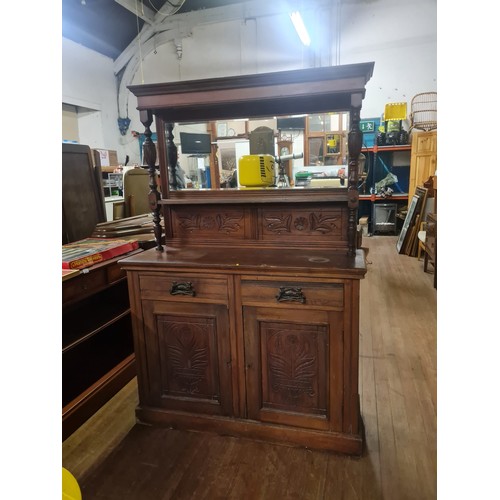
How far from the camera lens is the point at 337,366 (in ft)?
5.25

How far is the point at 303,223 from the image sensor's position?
1886mm

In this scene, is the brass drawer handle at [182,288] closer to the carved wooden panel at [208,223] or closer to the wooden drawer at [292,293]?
the wooden drawer at [292,293]

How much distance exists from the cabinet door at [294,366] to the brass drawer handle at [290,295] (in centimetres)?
5

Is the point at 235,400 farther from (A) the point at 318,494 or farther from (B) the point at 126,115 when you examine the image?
(B) the point at 126,115

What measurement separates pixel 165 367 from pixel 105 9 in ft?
20.4

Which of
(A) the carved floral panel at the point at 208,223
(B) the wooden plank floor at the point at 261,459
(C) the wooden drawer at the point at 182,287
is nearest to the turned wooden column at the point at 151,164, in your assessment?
(A) the carved floral panel at the point at 208,223

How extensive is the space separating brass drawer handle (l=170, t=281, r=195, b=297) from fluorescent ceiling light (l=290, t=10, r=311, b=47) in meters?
4.66

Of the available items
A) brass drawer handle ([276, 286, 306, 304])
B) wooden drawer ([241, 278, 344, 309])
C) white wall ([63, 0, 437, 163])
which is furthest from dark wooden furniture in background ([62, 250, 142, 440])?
white wall ([63, 0, 437, 163])

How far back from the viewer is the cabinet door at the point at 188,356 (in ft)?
5.69

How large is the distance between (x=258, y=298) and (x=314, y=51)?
5844mm

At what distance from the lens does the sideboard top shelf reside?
5.16 ft

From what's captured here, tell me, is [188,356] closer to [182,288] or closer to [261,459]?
[182,288]
